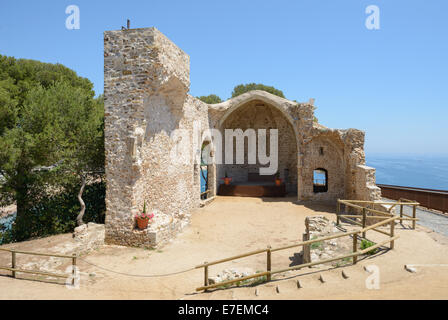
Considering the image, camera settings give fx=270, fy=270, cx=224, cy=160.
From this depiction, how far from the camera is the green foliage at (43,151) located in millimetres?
10055

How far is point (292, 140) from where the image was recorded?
22312mm

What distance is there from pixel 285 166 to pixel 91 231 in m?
16.3

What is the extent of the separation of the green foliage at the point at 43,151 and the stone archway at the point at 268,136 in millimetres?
11791

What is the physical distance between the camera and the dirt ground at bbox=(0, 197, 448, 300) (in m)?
5.24

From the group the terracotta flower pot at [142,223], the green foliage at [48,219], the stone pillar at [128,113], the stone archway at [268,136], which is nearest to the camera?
the stone pillar at [128,113]

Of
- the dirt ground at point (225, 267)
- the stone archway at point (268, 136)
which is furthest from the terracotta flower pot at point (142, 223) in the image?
the stone archway at point (268, 136)

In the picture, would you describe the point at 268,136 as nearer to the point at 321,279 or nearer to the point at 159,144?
the point at 159,144

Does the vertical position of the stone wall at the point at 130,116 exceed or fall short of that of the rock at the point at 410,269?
it exceeds it

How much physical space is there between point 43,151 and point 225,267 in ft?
26.1

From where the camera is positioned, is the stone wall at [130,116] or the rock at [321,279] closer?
the rock at [321,279]

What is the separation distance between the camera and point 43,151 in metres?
10.2

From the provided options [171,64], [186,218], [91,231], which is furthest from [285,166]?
[91,231]

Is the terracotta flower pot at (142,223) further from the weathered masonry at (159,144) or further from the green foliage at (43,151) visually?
the green foliage at (43,151)
